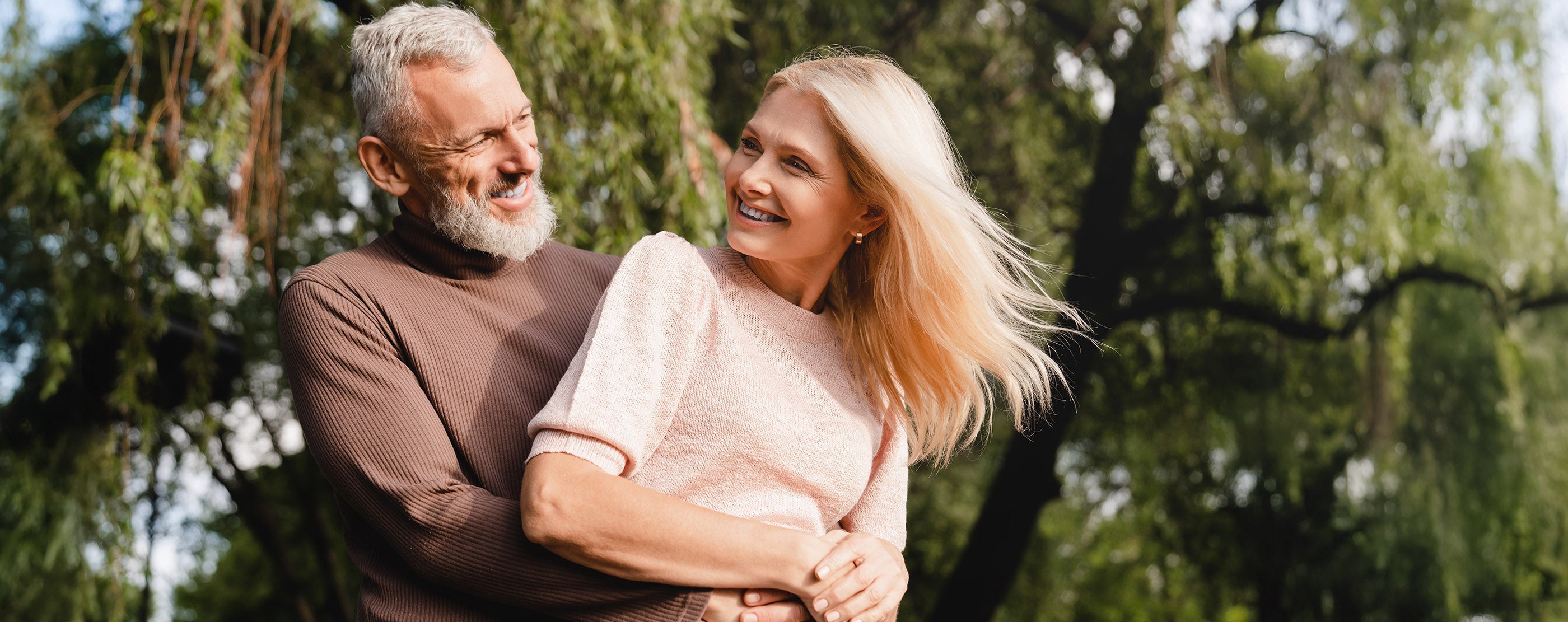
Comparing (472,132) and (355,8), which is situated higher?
(472,132)

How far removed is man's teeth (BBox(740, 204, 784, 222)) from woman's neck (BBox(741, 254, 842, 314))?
0.06 metres

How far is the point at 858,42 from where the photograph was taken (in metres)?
5.82

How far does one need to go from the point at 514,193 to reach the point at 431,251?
7.1 inches

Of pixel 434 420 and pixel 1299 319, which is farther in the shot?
pixel 1299 319

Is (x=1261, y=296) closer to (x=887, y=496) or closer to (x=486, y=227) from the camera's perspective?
(x=887, y=496)

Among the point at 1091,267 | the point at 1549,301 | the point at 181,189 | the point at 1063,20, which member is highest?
the point at 181,189

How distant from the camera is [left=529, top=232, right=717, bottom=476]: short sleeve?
45.5 inches

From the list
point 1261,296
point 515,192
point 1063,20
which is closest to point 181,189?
point 515,192

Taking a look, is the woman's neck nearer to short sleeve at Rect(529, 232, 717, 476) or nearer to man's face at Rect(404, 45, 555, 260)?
short sleeve at Rect(529, 232, 717, 476)

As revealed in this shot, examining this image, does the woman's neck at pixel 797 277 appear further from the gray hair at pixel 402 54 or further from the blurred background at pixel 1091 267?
the blurred background at pixel 1091 267

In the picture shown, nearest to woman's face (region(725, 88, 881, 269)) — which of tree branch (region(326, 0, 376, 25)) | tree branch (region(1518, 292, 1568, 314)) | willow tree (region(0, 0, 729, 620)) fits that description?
willow tree (region(0, 0, 729, 620))

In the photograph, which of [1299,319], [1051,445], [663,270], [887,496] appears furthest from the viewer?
[1051,445]

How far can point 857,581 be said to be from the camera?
1.27 meters

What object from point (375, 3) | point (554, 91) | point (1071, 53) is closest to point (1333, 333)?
point (1071, 53)
